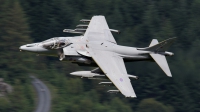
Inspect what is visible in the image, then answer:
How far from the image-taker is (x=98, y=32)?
5566 centimetres

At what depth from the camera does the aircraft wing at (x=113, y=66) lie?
48719mm

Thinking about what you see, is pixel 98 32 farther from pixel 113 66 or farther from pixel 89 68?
pixel 89 68

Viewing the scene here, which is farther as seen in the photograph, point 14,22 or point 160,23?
point 160,23

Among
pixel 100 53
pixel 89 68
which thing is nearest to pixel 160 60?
pixel 100 53

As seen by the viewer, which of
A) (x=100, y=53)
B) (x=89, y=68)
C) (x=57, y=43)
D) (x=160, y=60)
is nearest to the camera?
(x=100, y=53)

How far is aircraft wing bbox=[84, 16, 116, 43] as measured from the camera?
54250 millimetres

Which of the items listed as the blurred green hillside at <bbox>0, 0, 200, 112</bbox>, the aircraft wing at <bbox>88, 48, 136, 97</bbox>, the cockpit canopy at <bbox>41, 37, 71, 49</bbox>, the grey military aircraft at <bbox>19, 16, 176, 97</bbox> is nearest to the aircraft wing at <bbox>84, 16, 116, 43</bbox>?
the grey military aircraft at <bbox>19, 16, 176, 97</bbox>

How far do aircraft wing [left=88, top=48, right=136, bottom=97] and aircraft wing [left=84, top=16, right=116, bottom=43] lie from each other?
2.17 m

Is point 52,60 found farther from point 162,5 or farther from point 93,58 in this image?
point 93,58

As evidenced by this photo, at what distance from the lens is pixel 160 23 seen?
135m

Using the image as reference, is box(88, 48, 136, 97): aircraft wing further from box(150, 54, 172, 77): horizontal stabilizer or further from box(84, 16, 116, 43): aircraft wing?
box(150, 54, 172, 77): horizontal stabilizer

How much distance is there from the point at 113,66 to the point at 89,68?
54481 mm

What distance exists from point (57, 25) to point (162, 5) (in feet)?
78.2

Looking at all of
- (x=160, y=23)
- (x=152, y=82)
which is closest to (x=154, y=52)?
(x=152, y=82)
